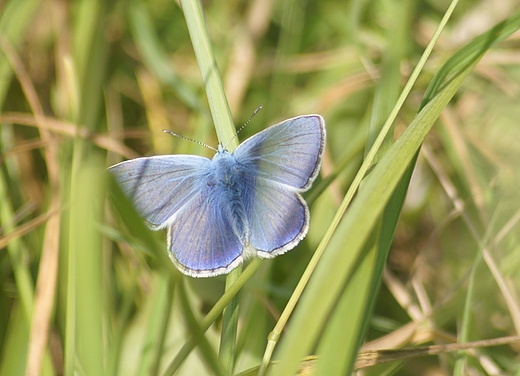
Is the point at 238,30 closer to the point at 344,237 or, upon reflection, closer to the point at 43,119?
the point at 43,119

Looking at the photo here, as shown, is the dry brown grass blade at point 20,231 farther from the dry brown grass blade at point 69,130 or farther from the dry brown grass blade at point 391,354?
the dry brown grass blade at point 391,354

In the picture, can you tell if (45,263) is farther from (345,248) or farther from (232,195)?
(345,248)

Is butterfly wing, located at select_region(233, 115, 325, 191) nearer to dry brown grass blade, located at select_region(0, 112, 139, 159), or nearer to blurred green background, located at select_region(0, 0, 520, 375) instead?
blurred green background, located at select_region(0, 0, 520, 375)

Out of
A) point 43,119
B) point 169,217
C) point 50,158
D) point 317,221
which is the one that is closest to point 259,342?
point 169,217

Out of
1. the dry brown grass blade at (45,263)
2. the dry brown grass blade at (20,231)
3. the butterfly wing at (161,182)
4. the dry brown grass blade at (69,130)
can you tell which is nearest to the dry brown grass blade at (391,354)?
the butterfly wing at (161,182)

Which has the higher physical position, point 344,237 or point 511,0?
point 511,0

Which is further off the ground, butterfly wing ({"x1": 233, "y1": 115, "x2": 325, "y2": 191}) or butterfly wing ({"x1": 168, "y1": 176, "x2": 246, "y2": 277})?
butterfly wing ({"x1": 233, "y1": 115, "x2": 325, "y2": 191})

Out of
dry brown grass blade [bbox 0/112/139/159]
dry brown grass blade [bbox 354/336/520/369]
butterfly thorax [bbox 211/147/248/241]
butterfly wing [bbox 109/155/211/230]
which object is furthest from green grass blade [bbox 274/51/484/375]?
dry brown grass blade [bbox 0/112/139/159]
